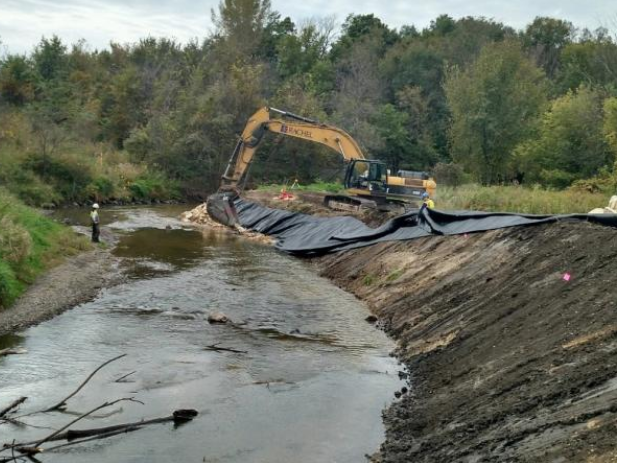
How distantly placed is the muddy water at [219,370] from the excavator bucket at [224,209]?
12695 mm

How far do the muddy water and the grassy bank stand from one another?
199cm

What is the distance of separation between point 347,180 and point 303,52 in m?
41.1

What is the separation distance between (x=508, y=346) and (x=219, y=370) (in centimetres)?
545

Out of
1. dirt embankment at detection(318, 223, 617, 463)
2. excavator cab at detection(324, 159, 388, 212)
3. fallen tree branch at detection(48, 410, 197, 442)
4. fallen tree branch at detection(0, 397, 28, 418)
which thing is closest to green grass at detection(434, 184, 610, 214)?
excavator cab at detection(324, 159, 388, 212)

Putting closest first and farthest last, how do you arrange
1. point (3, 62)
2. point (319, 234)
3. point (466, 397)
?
point (466, 397) → point (319, 234) → point (3, 62)

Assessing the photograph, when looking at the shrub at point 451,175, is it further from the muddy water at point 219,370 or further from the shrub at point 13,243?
the shrub at point 13,243

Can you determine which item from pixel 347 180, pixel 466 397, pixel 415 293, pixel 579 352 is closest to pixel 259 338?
pixel 415 293

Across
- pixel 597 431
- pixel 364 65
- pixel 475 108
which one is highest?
pixel 364 65

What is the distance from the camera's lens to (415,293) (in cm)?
1639

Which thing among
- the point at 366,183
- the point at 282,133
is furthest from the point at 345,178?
the point at 282,133

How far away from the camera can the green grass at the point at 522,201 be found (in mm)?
20953

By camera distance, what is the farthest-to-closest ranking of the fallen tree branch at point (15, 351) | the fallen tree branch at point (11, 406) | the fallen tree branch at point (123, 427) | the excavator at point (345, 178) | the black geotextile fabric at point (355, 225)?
the excavator at point (345, 178), the black geotextile fabric at point (355, 225), the fallen tree branch at point (15, 351), the fallen tree branch at point (11, 406), the fallen tree branch at point (123, 427)

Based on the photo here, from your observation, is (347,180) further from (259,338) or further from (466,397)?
(466,397)

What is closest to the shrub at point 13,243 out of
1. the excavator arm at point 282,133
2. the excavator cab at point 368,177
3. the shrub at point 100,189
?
the excavator arm at point 282,133
